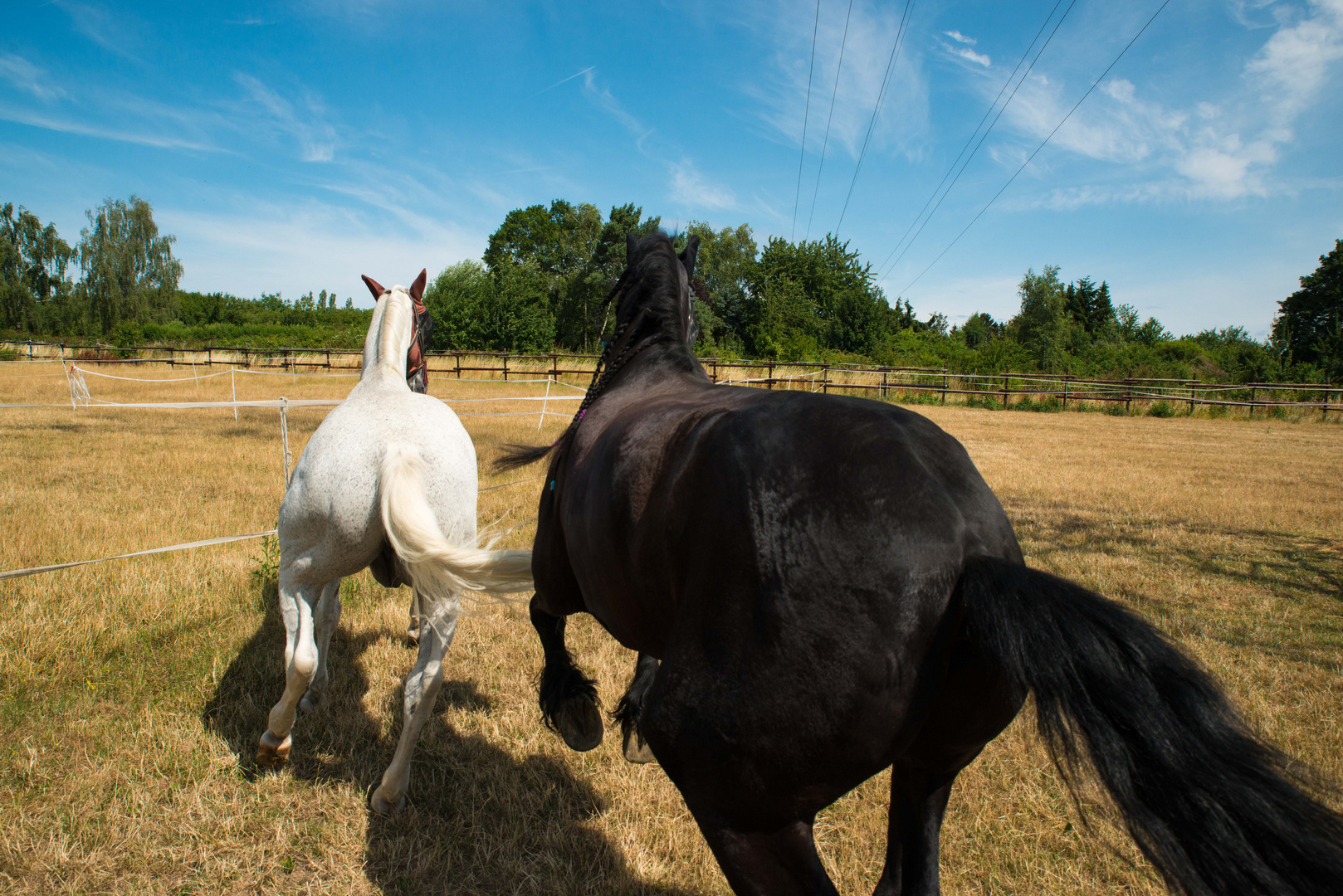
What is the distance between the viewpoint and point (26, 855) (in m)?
2.21

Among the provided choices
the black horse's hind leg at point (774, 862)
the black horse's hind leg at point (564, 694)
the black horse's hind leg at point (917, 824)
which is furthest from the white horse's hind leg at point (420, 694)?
the black horse's hind leg at point (917, 824)

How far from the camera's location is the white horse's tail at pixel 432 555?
2.46 m

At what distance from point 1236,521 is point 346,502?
8932 millimetres

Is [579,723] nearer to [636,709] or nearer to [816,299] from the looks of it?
[636,709]

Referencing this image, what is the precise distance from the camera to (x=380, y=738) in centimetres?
312

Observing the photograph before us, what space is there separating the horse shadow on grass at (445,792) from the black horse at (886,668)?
1.41 metres

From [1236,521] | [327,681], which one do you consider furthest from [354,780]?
[1236,521]

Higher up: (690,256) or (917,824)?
(690,256)

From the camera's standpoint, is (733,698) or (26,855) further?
(26,855)

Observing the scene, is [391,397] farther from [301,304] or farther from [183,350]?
[301,304]

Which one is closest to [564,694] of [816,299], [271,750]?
[271,750]

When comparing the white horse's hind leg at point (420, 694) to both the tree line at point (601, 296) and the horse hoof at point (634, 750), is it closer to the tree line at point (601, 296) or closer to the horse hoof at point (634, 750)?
the horse hoof at point (634, 750)

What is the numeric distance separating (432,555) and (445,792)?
1.15 meters

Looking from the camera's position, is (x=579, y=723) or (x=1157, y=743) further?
(x=579, y=723)
